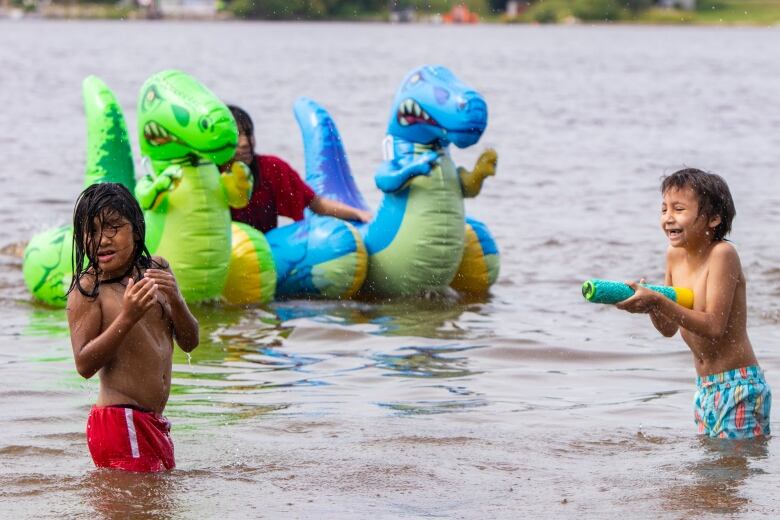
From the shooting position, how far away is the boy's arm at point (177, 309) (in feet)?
14.1

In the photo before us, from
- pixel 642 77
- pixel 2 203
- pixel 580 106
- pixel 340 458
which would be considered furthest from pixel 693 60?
pixel 340 458

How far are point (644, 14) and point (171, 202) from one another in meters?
97.3

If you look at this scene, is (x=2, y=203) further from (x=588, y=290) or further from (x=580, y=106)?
(x=580, y=106)

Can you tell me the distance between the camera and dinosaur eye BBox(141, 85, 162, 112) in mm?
7668

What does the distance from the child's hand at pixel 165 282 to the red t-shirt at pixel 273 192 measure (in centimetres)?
406

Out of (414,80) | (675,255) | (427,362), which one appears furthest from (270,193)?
(675,255)

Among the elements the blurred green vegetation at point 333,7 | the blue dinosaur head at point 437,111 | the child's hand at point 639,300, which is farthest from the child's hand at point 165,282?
the blurred green vegetation at point 333,7

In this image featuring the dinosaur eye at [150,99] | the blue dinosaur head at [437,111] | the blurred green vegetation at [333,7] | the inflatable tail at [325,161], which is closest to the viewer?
the dinosaur eye at [150,99]

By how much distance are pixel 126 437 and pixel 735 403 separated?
2.26 meters

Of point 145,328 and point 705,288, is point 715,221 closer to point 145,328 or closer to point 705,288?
point 705,288

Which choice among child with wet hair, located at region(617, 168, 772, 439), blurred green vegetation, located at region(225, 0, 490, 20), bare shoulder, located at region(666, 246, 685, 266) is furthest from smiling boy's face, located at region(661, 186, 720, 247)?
blurred green vegetation, located at region(225, 0, 490, 20)

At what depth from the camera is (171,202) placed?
25.3ft

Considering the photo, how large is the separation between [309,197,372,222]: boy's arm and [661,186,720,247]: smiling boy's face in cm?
383

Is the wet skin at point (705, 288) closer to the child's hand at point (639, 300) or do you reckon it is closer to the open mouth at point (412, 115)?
the child's hand at point (639, 300)
